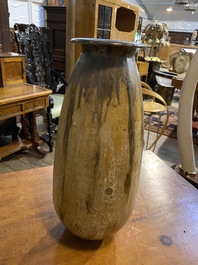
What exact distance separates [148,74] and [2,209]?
371 centimetres

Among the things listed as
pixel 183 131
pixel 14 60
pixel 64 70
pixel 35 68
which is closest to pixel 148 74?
pixel 64 70

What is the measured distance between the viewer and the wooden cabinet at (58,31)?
2.64 metres

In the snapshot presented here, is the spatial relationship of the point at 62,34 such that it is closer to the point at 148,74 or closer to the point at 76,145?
the point at 148,74

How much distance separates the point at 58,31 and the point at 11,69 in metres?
1.33

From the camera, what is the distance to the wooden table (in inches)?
18.3

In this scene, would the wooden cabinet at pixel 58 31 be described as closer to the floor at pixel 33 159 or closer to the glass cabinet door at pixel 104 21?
the glass cabinet door at pixel 104 21

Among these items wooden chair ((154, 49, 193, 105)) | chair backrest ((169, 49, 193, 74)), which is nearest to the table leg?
wooden chair ((154, 49, 193, 105))

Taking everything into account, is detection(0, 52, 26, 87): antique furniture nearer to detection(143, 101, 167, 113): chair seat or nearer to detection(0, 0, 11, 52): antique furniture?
detection(0, 0, 11, 52): antique furniture

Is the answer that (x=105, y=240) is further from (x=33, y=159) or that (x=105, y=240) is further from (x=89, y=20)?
(x=89, y=20)

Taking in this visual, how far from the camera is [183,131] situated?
1128 mm

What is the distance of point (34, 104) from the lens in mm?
1641

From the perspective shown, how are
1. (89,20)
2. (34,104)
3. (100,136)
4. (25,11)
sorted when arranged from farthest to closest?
(25,11) → (89,20) → (34,104) → (100,136)

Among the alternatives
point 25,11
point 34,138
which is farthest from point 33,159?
point 25,11

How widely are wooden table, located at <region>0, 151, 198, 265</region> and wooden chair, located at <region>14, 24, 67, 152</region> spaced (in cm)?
127
